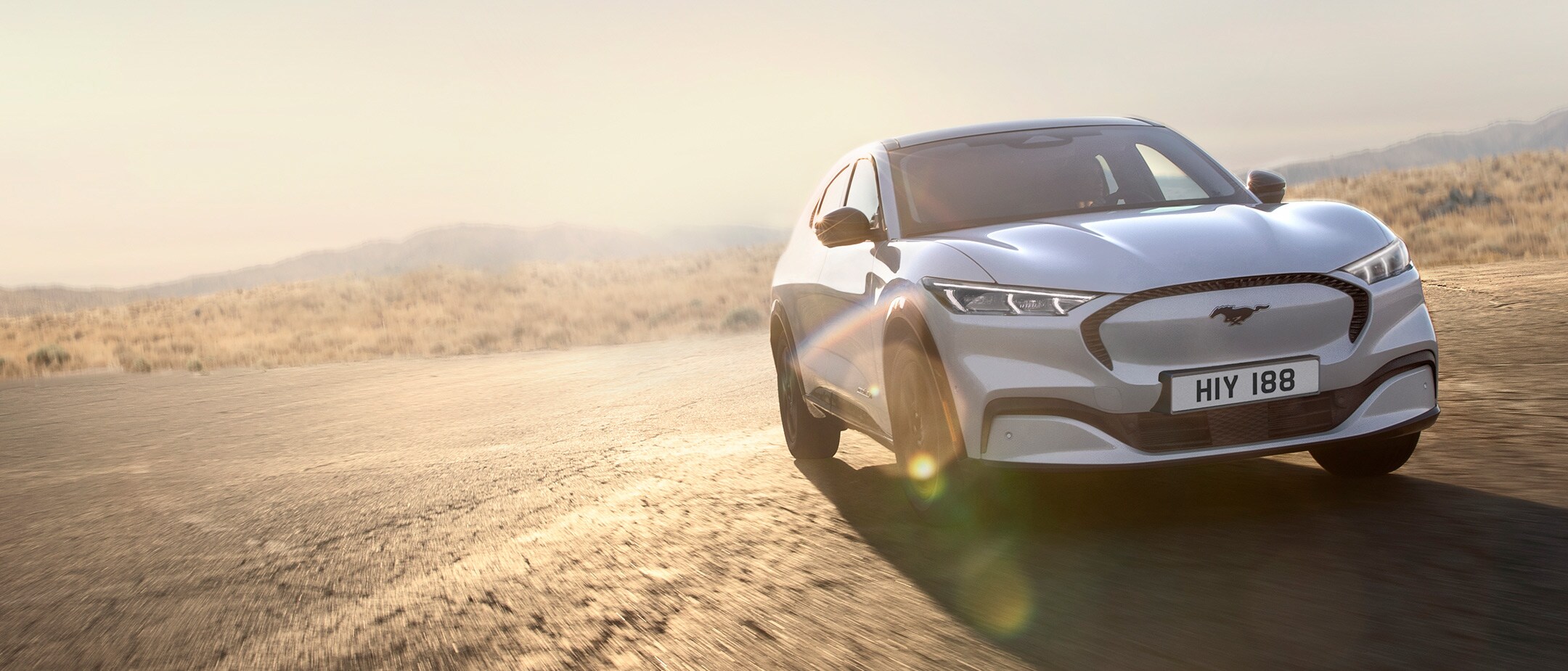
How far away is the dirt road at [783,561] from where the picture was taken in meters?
3.72

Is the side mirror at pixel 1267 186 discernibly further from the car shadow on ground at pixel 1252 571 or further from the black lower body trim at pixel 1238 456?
the black lower body trim at pixel 1238 456

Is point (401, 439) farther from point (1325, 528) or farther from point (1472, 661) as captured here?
point (1472, 661)

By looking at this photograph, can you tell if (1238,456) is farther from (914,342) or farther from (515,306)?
(515,306)

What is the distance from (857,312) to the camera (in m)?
6.02

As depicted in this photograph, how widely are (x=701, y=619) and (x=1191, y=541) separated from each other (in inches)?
71.5

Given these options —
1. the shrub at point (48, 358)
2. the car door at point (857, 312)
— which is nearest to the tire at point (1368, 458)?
the car door at point (857, 312)

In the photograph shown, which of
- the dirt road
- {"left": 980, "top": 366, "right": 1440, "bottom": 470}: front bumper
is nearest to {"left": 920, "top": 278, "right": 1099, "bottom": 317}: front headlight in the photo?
{"left": 980, "top": 366, "right": 1440, "bottom": 470}: front bumper

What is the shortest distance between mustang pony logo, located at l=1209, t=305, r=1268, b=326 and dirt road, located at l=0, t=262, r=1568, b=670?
80 cm

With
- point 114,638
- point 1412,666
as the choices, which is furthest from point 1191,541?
point 114,638

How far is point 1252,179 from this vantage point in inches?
236

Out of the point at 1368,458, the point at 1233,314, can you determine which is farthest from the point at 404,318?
the point at 1233,314

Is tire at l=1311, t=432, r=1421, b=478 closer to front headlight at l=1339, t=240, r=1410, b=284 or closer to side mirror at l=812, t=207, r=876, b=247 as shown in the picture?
front headlight at l=1339, t=240, r=1410, b=284

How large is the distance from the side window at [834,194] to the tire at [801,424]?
806 mm

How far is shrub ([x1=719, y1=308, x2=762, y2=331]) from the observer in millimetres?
28562
